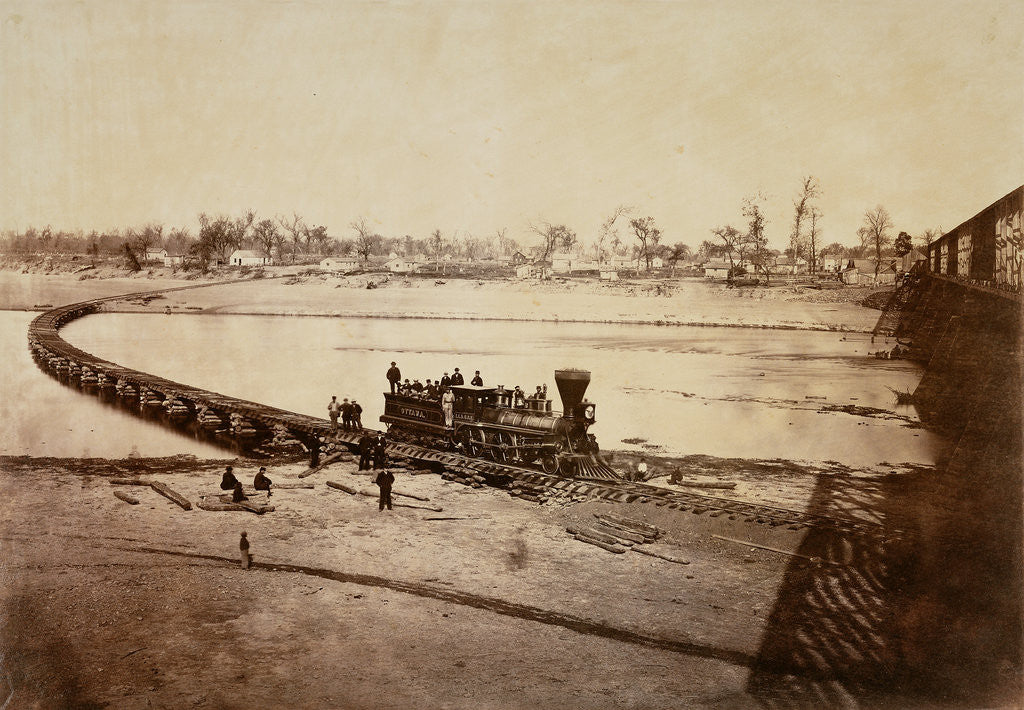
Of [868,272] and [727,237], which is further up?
[727,237]

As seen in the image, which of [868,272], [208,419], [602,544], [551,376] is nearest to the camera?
[602,544]

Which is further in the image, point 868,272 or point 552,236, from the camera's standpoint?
point 552,236

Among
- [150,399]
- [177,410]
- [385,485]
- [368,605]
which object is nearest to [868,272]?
[385,485]

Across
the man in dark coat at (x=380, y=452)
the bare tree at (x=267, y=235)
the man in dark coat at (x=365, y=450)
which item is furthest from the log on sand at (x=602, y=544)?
the bare tree at (x=267, y=235)

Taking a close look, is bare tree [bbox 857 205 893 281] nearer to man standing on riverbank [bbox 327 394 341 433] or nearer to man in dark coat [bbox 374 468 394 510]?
man in dark coat [bbox 374 468 394 510]

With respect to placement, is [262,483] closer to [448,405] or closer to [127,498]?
[127,498]

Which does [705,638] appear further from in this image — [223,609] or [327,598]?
[223,609]

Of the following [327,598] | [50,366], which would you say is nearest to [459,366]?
[327,598]
